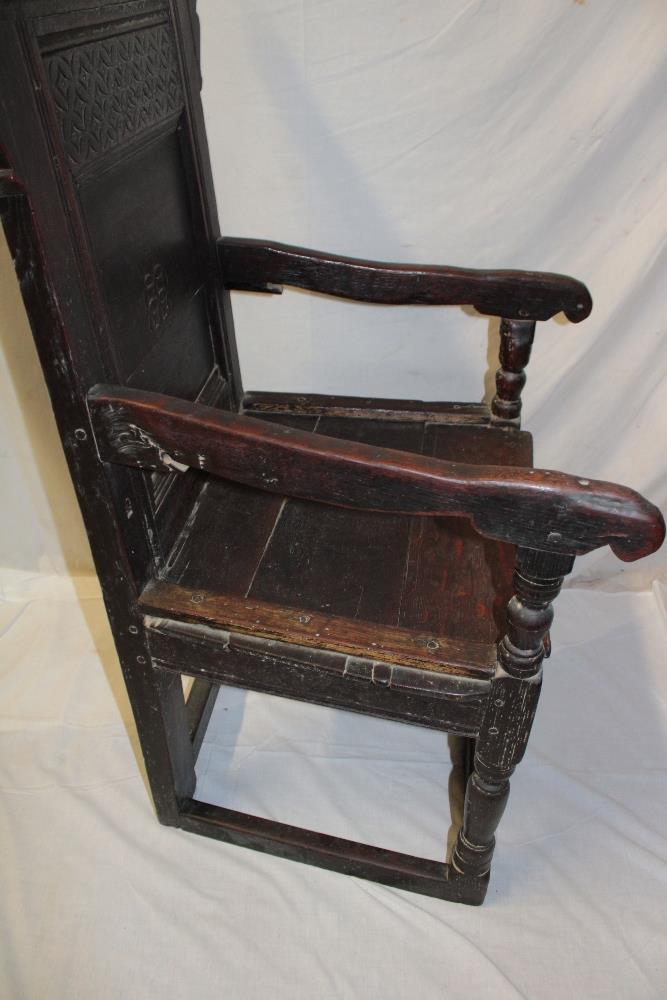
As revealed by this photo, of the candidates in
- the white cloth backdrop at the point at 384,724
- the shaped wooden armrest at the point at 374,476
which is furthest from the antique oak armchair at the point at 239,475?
the white cloth backdrop at the point at 384,724

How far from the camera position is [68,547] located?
173 centimetres

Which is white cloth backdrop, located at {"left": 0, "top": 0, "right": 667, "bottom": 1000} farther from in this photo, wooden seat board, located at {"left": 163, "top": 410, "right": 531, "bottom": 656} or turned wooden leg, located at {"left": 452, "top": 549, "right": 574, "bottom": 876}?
wooden seat board, located at {"left": 163, "top": 410, "right": 531, "bottom": 656}

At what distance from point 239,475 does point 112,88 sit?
44cm

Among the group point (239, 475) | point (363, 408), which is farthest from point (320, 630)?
point (363, 408)

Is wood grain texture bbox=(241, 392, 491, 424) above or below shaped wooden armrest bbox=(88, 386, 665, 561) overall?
below

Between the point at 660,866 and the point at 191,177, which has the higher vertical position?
the point at 191,177

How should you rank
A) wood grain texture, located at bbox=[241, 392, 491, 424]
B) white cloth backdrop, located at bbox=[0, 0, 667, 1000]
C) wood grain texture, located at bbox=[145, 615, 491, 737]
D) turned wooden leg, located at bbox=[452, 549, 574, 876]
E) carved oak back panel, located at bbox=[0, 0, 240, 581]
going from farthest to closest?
wood grain texture, located at bbox=[241, 392, 491, 424] → white cloth backdrop, located at bbox=[0, 0, 667, 1000] → wood grain texture, located at bbox=[145, 615, 491, 737] → turned wooden leg, located at bbox=[452, 549, 574, 876] → carved oak back panel, located at bbox=[0, 0, 240, 581]

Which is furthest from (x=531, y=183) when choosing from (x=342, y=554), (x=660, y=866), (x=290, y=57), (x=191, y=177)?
(x=660, y=866)

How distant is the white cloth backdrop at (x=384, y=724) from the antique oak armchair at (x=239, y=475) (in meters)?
0.11

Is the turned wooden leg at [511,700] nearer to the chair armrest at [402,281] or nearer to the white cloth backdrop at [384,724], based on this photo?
the white cloth backdrop at [384,724]

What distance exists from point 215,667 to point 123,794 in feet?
1.61

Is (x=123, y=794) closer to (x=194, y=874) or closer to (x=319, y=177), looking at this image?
(x=194, y=874)

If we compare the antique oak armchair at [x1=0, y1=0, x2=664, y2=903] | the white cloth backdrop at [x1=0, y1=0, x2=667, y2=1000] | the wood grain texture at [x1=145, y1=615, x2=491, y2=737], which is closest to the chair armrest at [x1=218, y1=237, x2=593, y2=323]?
the antique oak armchair at [x1=0, y1=0, x2=664, y2=903]

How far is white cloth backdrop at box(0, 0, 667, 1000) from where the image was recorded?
1.12m
